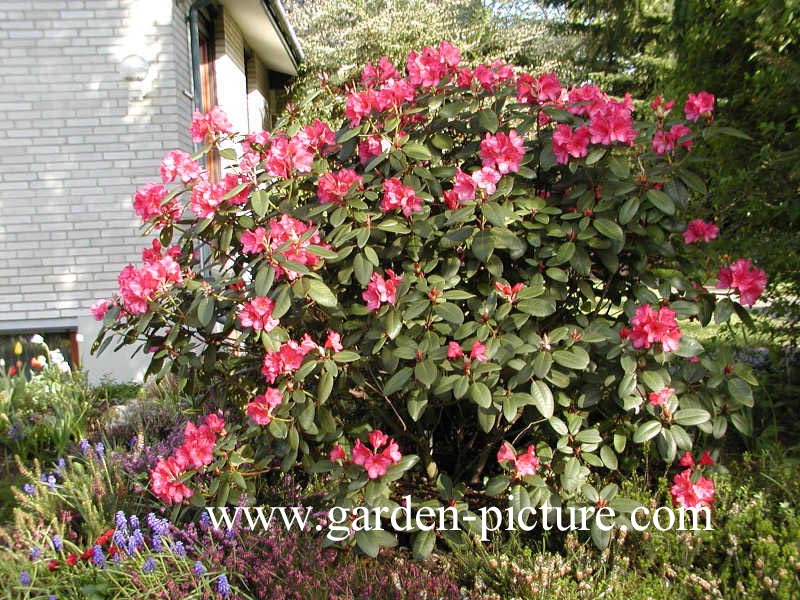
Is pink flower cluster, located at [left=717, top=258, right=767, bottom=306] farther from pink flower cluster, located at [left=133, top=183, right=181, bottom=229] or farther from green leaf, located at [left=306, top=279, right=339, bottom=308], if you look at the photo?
pink flower cluster, located at [left=133, top=183, right=181, bottom=229]

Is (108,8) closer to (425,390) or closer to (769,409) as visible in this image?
(425,390)

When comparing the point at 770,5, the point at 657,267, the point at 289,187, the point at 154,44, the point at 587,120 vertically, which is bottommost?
the point at 657,267

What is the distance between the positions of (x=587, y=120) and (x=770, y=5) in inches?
59.5

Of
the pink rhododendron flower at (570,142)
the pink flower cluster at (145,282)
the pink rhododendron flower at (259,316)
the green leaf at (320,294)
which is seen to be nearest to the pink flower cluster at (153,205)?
the pink flower cluster at (145,282)

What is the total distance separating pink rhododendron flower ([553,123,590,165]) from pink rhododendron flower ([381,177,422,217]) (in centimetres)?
54

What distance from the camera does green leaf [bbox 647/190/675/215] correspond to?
233cm

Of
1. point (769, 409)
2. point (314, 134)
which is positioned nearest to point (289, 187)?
point (314, 134)

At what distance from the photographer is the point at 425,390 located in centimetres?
238

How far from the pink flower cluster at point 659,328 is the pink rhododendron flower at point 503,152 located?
0.67 m

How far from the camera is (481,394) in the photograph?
2.19 m

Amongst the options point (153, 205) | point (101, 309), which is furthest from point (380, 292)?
point (101, 309)

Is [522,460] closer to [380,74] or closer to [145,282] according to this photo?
[145,282]

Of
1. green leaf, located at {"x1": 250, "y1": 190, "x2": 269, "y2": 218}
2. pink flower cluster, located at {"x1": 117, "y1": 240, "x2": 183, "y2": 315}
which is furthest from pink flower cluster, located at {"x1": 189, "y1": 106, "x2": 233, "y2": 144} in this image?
pink flower cluster, located at {"x1": 117, "y1": 240, "x2": 183, "y2": 315}

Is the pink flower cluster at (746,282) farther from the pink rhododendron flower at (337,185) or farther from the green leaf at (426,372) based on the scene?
the pink rhododendron flower at (337,185)
